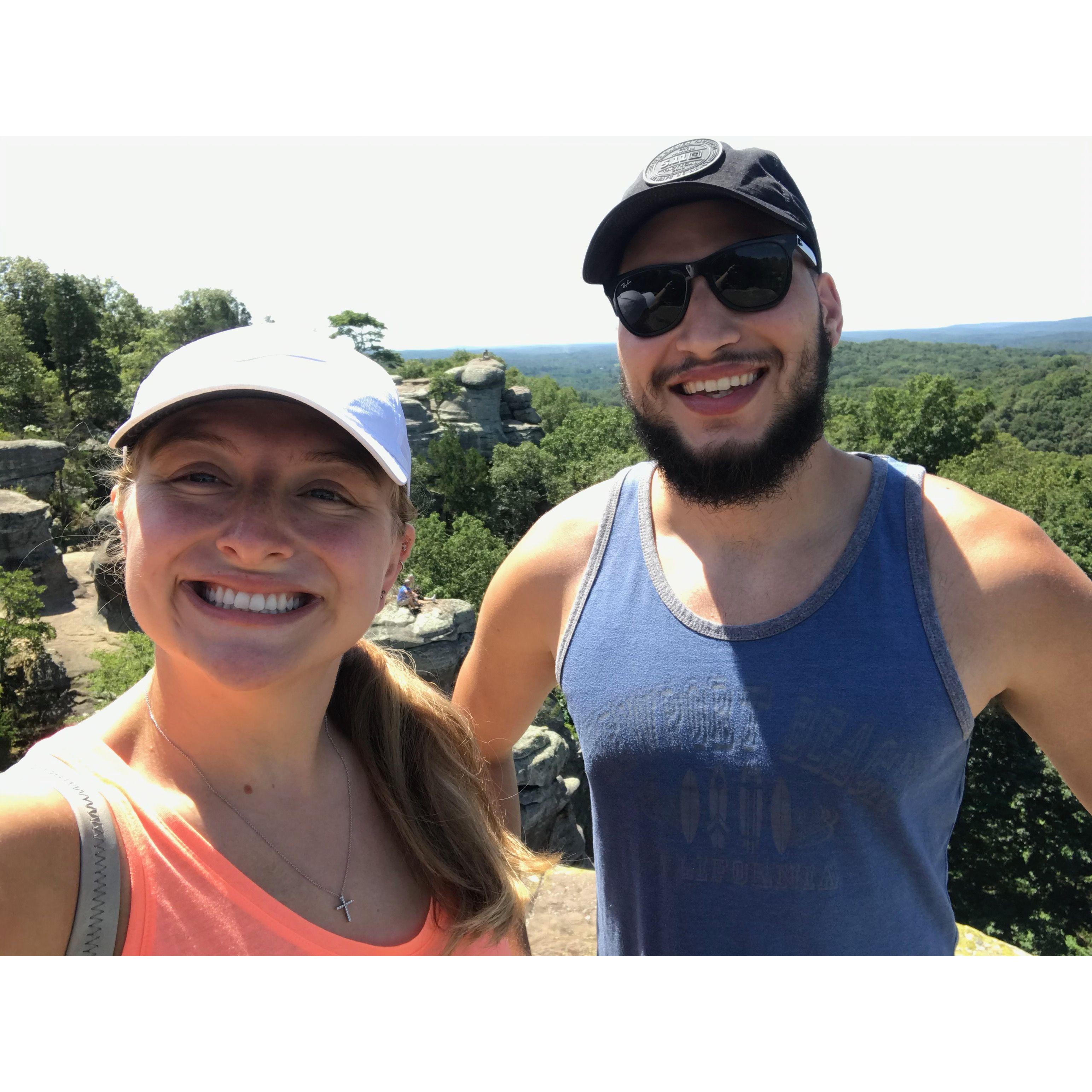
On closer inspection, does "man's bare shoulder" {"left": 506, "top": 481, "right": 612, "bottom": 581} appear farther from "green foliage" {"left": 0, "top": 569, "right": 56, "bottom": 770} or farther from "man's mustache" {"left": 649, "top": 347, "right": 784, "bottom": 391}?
"green foliage" {"left": 0, "top": 569, "right": 56, "bottom": 770}

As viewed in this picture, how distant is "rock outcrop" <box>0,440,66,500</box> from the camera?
24.9m

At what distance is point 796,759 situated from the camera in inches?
79.0

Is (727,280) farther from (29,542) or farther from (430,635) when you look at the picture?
(29,542)

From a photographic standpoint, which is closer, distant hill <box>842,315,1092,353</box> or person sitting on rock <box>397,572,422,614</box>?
person sitting on rock <box>397,572,422,614</box>

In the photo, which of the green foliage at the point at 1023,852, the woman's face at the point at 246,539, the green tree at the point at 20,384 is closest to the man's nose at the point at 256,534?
the woman's face at the point at 246,539

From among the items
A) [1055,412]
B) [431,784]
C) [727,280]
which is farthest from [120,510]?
[1055,412]

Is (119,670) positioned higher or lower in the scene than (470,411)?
lower

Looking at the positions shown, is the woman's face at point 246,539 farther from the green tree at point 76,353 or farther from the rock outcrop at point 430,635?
the green tree at point 76,353

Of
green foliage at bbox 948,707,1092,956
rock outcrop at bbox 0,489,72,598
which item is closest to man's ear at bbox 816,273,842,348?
green foliage at bbox 948,707,1092,956

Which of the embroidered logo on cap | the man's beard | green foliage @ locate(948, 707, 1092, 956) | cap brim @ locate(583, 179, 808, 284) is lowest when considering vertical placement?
green foliage @ locate(948, 707, 1092, 956)

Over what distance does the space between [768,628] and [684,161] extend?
1.27 m

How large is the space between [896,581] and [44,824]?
6.06ft
